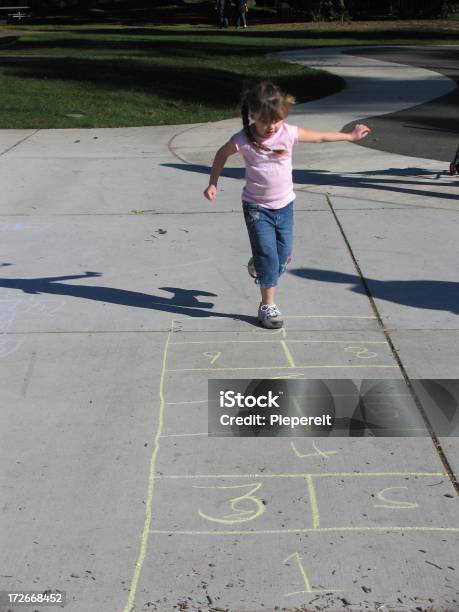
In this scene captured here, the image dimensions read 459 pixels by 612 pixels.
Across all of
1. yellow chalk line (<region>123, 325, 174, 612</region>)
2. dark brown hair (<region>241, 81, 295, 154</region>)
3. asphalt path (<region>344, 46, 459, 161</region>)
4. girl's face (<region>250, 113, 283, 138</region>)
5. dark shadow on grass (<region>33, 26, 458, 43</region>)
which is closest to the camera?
yellow chalk line (<region>123, 325, 174, 612</region>)

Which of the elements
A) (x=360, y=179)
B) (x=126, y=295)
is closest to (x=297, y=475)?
(x=126, y=295)

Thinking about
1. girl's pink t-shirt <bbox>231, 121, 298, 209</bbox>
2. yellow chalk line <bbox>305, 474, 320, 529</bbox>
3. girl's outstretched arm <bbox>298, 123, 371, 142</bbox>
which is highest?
girl's outstretched arm <bbox>298, 123, 371, 142</bbox>

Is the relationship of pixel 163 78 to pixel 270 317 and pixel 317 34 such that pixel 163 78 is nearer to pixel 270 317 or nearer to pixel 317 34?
pixel 270 317

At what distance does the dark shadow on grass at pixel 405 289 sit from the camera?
586cm

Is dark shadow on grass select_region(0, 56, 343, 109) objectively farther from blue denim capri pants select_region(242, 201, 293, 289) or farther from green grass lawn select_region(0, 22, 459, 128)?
blue denim capri pants select_region(242, 201, 293, 289)

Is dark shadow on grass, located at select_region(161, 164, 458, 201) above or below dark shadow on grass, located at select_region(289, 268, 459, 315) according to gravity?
below

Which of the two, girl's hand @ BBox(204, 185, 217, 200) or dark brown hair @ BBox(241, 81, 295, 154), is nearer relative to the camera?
dark brown hair @ BBox(241, 81, 295, 154)

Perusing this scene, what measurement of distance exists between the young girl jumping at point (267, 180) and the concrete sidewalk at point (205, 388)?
33 cm

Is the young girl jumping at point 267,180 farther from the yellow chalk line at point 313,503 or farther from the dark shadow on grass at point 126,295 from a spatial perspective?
the yellow chalk line at point 313,503

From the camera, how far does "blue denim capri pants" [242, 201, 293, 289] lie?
5.38 metres

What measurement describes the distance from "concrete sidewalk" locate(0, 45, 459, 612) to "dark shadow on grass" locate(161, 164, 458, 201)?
41mm

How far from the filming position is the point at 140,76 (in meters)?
17.1

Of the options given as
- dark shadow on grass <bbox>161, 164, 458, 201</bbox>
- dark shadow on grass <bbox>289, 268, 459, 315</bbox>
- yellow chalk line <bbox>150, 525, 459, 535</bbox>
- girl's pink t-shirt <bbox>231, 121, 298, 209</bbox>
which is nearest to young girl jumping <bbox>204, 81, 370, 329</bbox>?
girl's pink t-shirt <bbox>231, 121, 298, 209</bbox>

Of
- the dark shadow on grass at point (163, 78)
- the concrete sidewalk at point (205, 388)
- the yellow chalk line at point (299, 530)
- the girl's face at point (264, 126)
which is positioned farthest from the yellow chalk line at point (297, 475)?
the dark shadow on grass at point (163, 78)
